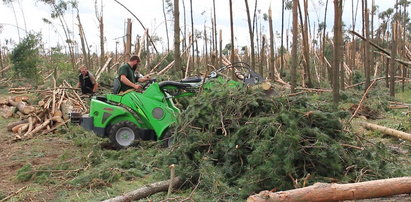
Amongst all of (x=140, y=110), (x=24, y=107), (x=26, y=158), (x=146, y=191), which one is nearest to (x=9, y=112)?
(x=24, y=107)

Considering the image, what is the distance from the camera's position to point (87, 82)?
11.1 m

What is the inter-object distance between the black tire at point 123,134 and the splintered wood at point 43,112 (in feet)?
9.03

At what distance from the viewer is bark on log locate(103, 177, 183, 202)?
475 cm

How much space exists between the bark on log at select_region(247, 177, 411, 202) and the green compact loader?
3209 mm

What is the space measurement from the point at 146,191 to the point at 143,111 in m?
2.64

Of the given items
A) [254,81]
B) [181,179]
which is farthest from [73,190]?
[254,81]

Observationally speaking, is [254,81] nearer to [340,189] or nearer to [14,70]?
[340,189]

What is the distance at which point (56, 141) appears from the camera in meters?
9.13

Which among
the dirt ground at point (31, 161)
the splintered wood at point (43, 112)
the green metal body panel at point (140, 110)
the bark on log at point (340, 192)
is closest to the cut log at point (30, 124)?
the splintered wood at point (43, 112)

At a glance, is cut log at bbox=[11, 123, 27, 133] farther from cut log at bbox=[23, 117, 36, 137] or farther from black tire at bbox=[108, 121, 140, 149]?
black tire at bbox=[108, 121, 140, 149]

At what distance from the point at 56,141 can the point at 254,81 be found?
433 centimetres

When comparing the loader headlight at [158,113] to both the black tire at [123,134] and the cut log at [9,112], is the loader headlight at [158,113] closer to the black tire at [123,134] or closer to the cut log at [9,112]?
the black tire at [123,134]

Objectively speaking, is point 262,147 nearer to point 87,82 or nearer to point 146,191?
point 146,191

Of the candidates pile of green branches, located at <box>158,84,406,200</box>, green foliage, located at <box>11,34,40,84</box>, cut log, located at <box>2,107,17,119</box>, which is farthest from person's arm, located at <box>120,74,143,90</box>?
green foliage, located at <box>11,34,40,84</box>
